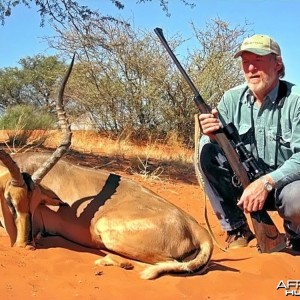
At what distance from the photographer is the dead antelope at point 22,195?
4.78m

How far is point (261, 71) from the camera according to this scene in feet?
16.2

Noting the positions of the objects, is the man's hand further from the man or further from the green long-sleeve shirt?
the green long-sleeve shirt

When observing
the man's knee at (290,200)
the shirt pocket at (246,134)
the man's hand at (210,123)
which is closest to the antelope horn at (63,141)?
the man's hand at (210,123)

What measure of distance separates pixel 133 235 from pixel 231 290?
109cm

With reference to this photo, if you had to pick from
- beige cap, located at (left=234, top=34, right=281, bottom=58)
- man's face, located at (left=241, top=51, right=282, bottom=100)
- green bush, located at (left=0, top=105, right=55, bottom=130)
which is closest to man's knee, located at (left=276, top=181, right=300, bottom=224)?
man's face, located at (left=241, top=51, right=282, bottom=100)

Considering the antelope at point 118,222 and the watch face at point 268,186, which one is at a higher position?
the watch face at point 268,186

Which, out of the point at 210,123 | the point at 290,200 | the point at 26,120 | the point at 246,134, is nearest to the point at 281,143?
the point at 246,134

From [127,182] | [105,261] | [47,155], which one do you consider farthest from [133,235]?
[47,155]

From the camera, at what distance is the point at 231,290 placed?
13.1 feet

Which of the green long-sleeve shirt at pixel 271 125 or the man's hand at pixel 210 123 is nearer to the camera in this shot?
the green long-sleeve shirt at pixel 271 125

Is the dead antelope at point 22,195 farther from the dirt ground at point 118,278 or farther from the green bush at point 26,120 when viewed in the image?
the green bush at point 26,120

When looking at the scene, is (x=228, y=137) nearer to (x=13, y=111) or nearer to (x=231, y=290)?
(x=231, y=290)

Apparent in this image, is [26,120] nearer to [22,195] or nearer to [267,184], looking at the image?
[22,195]

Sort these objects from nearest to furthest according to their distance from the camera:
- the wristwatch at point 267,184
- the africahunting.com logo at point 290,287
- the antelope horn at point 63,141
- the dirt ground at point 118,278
→ the dirt ground at point 118,278 → the africahunting.com logo at point 290,287 → the wristwatch at point 267,184 → the antelope horn at point 63,141
